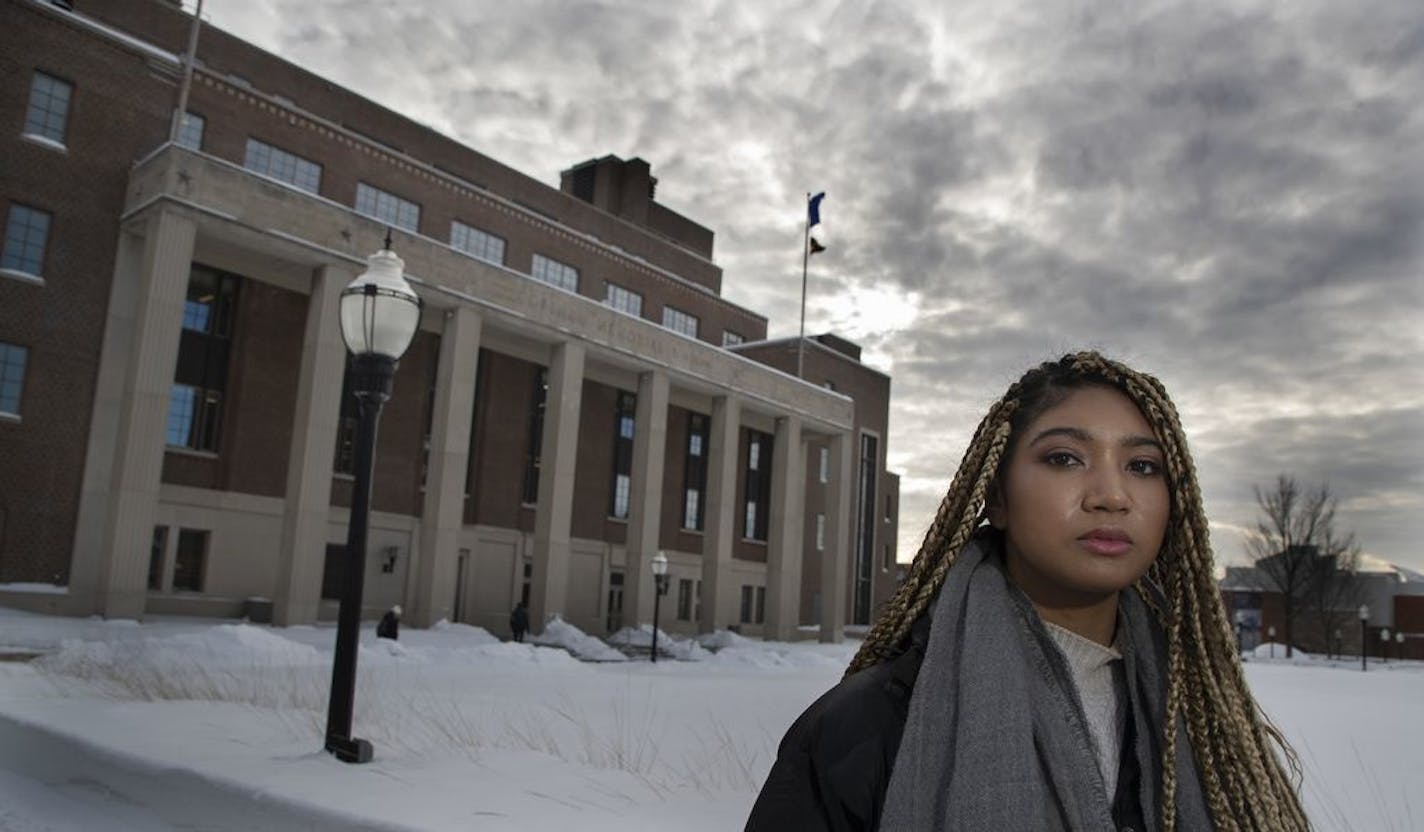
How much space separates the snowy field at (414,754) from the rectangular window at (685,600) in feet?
117

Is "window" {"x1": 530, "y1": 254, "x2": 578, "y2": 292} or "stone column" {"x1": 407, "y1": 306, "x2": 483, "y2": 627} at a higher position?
"window" {"x1": 530, "y1": 254, "x2": 578, "y2": 292}

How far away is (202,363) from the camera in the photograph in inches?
1364

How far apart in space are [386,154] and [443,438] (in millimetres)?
15509

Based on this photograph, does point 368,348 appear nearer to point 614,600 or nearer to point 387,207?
Answer: point 387,207

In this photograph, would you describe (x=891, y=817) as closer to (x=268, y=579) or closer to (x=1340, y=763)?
(x=1340, y=763)

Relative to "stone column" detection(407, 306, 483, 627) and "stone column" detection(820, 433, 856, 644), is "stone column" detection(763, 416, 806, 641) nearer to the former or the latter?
"stone column" detection(820, 433, 856, 644)

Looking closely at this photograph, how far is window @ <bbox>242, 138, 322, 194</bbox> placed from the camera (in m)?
38.5

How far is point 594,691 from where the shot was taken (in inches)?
665

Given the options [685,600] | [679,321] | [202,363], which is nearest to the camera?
[202,363]

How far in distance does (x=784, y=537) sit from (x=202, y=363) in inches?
990

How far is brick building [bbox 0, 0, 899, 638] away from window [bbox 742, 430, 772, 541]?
5.33 feet

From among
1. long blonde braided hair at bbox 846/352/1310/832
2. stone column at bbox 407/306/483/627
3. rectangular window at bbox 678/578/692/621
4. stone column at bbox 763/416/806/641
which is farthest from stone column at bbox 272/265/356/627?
long blonde braided hair at bbox 846/352/1310/832

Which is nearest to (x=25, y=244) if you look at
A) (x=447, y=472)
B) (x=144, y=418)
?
(x=144, y=418)

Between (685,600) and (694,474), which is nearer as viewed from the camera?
(685,600)
